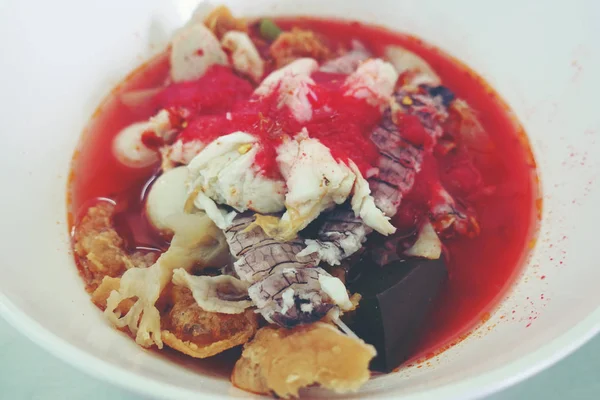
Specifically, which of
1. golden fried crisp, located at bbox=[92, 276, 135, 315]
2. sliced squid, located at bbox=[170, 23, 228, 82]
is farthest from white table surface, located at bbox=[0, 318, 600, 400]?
sliced squid, located at bbox=[170, 23, 228, 82]

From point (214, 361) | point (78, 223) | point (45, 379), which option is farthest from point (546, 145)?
point (45, 379)

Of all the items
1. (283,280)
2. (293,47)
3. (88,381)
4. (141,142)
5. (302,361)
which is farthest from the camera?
(293,47)

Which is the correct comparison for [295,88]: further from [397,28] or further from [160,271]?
[397,28]

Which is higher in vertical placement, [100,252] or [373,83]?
[373,83]

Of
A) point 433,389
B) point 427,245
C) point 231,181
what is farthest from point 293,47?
point 433,389

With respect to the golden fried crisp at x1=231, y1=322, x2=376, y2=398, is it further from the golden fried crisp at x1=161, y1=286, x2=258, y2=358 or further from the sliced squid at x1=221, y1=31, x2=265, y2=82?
the sliced squid at x1=221, y1=31, x2=265, y2=82
